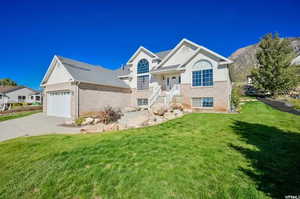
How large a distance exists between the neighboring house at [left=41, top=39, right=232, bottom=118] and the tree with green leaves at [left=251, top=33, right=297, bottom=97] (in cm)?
1966

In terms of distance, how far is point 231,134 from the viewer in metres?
6.38

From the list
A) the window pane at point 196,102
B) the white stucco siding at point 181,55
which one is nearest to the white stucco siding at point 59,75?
the white stucco siding at point 181,55

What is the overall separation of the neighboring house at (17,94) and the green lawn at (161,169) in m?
48.3

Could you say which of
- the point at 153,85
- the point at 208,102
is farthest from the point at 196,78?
the point at 153,85

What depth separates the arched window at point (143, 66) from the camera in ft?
64.5

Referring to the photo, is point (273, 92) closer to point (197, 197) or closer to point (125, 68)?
point (125, 68)

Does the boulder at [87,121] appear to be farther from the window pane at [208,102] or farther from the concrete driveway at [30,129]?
the window pane at [208,102]

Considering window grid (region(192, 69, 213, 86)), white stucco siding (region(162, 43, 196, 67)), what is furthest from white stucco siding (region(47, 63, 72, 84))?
window grid (region(192, 69, 213, 86))

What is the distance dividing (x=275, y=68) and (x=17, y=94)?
2676 inches

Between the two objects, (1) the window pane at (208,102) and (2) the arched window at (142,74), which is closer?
(1) the window pane at (208,102)

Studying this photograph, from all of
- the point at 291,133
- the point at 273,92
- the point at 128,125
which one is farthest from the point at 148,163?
the point at 273,92

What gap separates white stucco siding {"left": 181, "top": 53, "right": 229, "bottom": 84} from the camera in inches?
504

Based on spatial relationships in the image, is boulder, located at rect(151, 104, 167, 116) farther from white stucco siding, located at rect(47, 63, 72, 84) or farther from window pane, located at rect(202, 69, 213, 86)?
white stucco siding, located at rect(47, 63, 72, 84)

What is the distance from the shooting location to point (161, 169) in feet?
11.8
